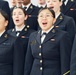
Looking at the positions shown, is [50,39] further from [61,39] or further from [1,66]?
[1,66]

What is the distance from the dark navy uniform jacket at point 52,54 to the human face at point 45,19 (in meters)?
0.07

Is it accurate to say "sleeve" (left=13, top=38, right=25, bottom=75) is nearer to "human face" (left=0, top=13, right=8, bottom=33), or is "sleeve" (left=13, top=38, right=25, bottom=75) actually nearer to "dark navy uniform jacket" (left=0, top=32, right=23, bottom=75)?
"dark navy uniform jacket" (left=0, top=32, right=23, bottom=75)

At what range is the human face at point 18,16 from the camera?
4.00m

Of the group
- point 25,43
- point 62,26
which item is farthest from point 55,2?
point 25,43

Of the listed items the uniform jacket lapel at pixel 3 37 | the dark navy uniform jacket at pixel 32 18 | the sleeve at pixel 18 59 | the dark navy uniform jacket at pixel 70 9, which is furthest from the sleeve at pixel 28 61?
the dark navy uniform jacket at pixel 70 9

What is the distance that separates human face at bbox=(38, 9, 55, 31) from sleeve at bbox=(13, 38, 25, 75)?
331 mm

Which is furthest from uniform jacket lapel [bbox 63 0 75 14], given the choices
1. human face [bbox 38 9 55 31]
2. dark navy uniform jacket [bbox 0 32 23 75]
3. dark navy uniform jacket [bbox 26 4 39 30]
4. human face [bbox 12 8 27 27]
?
dark navy uniform jacket [bbox 0 32 23 75]

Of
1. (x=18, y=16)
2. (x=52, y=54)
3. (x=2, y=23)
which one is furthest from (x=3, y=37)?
(x=52, y=54)

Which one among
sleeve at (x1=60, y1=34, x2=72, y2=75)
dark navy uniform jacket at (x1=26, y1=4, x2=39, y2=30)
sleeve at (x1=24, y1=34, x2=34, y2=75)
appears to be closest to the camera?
sleeve at (x1=60, y1=34, x2=72, y2=75)

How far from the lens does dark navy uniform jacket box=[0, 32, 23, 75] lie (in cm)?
358

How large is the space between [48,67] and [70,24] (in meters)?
0.80

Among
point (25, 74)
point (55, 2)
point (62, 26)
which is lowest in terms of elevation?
point (25, 74)

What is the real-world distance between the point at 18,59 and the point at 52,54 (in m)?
0.41

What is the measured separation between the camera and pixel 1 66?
11.7 ft
